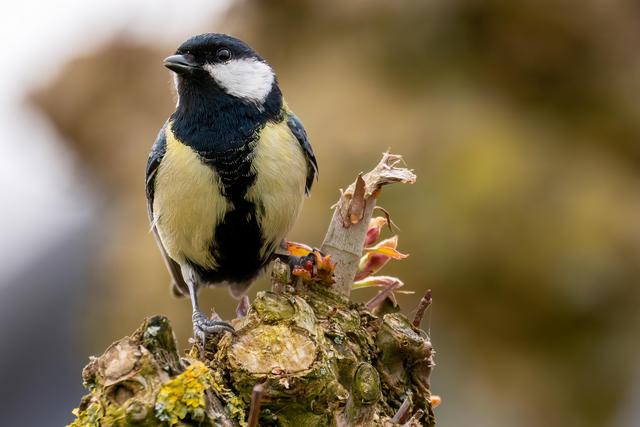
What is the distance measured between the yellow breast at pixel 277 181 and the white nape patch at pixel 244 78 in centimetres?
14

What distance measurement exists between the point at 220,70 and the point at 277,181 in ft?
1.63

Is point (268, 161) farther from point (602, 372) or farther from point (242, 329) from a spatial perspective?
point (602, 372)

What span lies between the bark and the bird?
0.52 metres

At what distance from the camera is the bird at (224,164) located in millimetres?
3100

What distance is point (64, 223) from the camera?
23.5ft

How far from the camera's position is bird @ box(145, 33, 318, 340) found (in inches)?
122

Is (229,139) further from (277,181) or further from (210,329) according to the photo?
(210,329)

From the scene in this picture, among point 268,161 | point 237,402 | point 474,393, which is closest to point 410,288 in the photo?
point 474,393

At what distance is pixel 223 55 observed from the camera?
3.34 meters

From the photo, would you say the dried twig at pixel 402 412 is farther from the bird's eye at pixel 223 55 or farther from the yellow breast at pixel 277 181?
the bird's eye at pixel 223 55

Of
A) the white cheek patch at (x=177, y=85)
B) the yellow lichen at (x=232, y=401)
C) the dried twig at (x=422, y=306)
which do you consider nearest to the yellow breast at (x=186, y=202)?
the white cheek patch at (x=177, y=85)

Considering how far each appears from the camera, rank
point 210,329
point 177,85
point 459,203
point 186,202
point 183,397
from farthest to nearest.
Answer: point 459,203
point 177,85
point 186,202
point 210,329
point 183,397

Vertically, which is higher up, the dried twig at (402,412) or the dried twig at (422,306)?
the dried twig at (422,306)

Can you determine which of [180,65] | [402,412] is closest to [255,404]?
[402,412]
